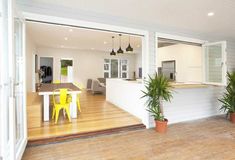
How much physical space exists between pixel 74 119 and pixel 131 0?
309 centimetres

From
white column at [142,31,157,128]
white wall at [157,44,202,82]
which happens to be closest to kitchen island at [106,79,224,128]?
white column at [142,31,157,128]

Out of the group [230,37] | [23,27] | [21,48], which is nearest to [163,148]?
[21,48]

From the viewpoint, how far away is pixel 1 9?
174 centimetres

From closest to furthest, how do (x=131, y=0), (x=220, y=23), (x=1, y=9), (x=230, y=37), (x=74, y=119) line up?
(x=1, y=9), (x=131, y=0), (x=220, y=23), (x=74, y=119), (x=230, y=37)

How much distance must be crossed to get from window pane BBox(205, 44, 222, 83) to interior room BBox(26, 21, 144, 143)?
234cm

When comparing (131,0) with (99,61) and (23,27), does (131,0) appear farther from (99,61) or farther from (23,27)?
(99,61)

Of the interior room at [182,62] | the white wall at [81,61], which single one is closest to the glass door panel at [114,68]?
the white wall at [81,61]

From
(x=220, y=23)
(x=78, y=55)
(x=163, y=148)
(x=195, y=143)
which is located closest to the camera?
(x=163, y=148)

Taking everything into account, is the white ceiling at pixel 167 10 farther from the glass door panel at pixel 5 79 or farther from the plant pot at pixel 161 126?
the plant pot at pixel 161 126

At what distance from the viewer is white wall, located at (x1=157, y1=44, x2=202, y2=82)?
584 centimetres

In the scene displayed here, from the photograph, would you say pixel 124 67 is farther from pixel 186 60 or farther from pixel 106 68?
pixel 186 60

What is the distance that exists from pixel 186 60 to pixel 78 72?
6864mm

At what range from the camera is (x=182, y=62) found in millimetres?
6500

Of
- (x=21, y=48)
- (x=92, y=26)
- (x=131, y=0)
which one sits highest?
(x=131, y=0)
